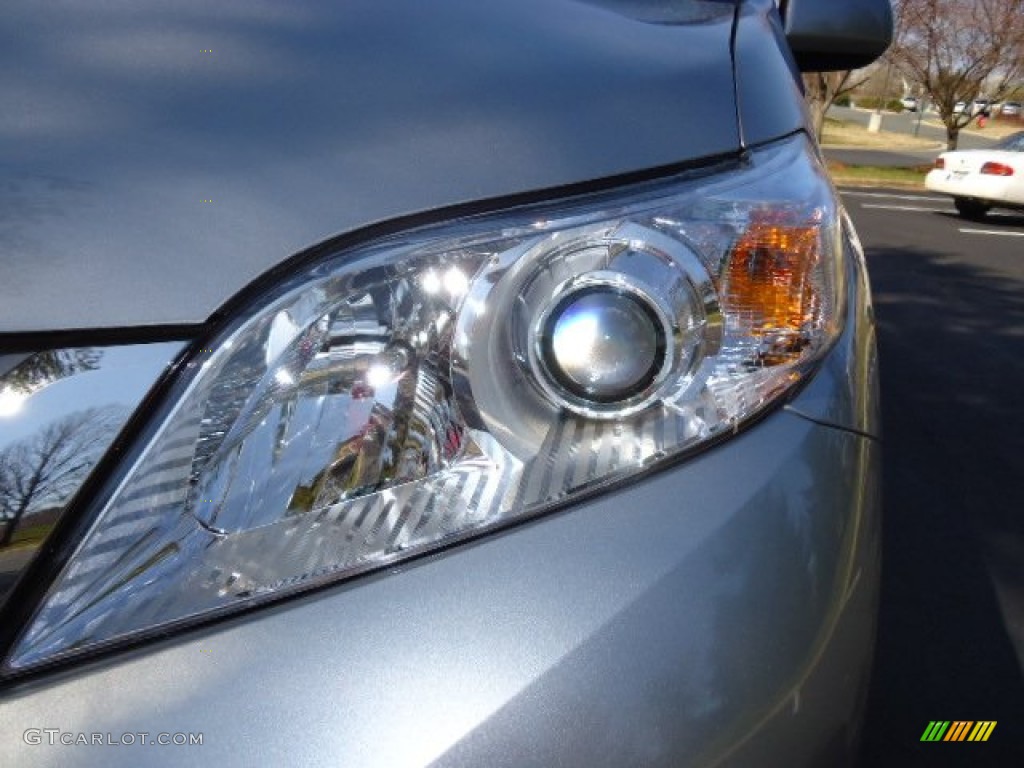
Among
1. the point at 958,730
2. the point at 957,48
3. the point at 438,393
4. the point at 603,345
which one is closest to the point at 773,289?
the point at 603,345

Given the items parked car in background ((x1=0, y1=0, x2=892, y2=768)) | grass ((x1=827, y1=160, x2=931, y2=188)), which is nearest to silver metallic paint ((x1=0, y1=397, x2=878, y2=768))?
parked car in background ((x1=0, y1=0, x2=892, y2=768))

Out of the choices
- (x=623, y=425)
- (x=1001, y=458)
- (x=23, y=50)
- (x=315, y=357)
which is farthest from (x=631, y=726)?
(x=1001, y=458)

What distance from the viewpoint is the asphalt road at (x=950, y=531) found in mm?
2252

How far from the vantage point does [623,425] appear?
90cm

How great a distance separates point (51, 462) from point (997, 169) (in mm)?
14861

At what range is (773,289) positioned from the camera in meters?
0.95

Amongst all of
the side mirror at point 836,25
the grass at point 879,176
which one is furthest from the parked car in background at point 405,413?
the grass at point 879,176

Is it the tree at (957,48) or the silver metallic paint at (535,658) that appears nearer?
the silver metallic paint at (535,658)

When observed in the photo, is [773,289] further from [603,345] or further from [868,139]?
[868,139]

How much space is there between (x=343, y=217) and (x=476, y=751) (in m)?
0.47

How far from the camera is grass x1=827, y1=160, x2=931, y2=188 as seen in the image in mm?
19172

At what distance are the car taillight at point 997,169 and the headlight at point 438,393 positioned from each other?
14.2m

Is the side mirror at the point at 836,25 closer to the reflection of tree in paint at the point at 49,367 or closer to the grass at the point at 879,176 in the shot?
the reflection of tree in paint at the point at 49,367

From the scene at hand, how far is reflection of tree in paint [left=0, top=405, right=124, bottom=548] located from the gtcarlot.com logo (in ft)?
0.52
